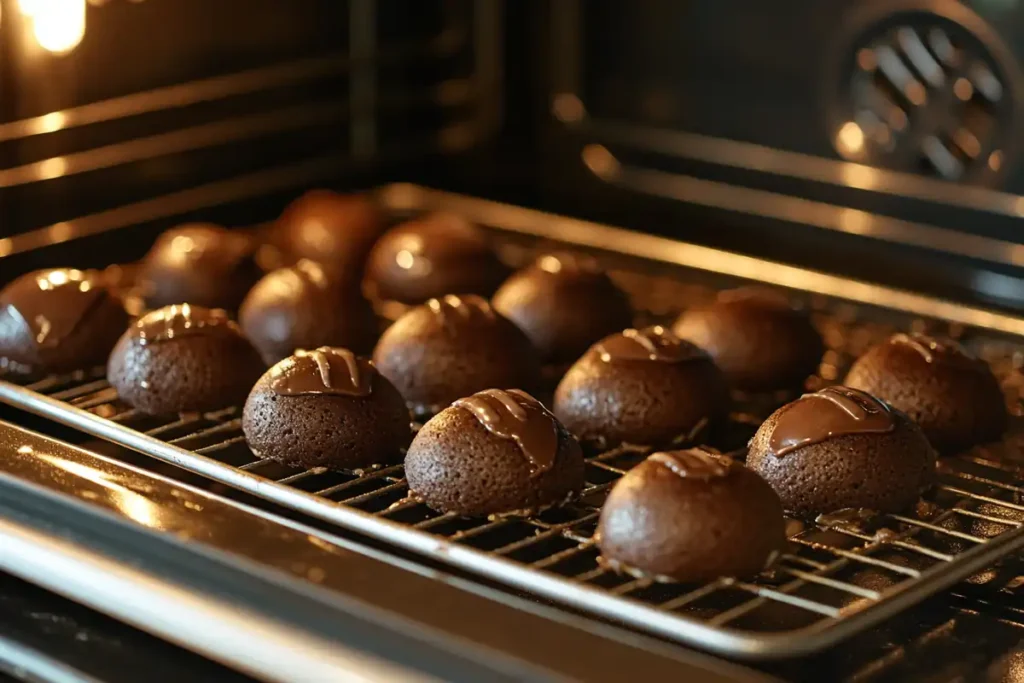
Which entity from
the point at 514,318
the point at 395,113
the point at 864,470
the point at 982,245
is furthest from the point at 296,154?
the point at 864,470

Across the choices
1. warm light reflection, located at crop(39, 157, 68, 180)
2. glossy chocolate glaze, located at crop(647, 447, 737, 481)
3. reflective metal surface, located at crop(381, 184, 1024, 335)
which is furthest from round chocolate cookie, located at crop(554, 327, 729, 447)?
warm light reflection, located at crop(39, 157, 68, 180)

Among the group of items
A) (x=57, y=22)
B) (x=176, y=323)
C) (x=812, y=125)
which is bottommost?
(x=176, y=323)

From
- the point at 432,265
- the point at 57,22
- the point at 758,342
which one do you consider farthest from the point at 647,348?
the point at 57,22

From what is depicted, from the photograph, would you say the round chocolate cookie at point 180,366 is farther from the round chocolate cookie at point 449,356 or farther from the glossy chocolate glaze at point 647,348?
the glossy chocolate glaze at point 647,348

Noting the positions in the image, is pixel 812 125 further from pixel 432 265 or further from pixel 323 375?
pixel 323 375

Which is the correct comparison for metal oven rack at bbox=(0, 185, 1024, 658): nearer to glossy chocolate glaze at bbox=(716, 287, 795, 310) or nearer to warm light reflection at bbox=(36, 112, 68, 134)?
glossy chocolate glaze at bbox=(716, 287, 795, 310)

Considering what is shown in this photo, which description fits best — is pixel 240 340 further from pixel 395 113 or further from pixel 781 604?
pixel 395 113
